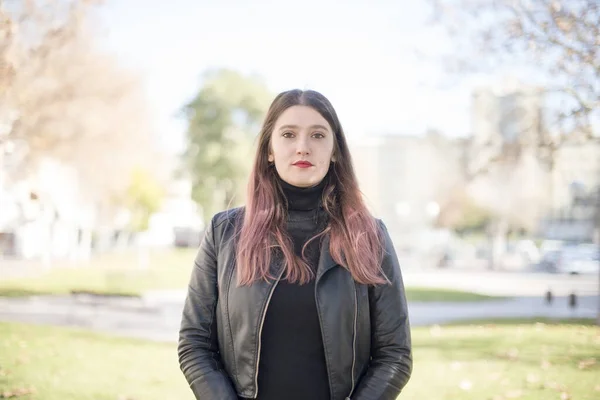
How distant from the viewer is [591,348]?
24.2 ft

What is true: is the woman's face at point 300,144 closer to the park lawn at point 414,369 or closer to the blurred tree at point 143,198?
the park lawn at point 414,369

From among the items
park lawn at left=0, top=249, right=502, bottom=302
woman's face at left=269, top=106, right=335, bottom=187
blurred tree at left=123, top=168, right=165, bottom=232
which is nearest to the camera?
woman's face at left=269, top=106, right=335, bottom=187

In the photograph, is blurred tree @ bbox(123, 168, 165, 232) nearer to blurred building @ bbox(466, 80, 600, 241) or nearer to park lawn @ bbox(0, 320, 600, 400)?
blurred building @ bbox(466, 80, 600, 241)

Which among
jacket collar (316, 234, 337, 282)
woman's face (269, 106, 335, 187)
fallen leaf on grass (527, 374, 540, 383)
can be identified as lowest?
fallen leaf on grass (527, 374, 540, 383)

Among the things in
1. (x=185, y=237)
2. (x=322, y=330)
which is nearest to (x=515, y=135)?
(x=322, y=330)

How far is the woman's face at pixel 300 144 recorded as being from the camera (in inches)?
94.9

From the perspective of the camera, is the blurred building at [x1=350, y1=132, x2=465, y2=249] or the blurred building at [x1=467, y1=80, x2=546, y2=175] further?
the blurred building at [x1=350, y1=132, x2=465, y2=249]

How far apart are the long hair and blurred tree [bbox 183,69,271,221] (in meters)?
36.9

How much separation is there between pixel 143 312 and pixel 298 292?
1054 cm

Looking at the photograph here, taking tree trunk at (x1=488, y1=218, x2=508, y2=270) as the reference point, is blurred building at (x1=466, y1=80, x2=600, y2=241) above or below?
above

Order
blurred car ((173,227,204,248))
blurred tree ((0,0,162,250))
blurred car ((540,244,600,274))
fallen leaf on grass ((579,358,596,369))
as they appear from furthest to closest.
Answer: blurred car ((173,227,204,248)) → blurred car ((540,244,600,274)) → blurred tree ((0,0,162,250)) → fallen leaf on grass ((579,358,596,369))

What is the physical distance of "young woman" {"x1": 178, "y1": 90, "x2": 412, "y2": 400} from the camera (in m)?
2.27

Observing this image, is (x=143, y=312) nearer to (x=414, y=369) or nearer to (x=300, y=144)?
(x=414, y=369)

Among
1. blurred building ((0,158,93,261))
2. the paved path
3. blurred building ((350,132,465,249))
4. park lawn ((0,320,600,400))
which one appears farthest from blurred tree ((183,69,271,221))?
park lawn ((0,320,600,400))
